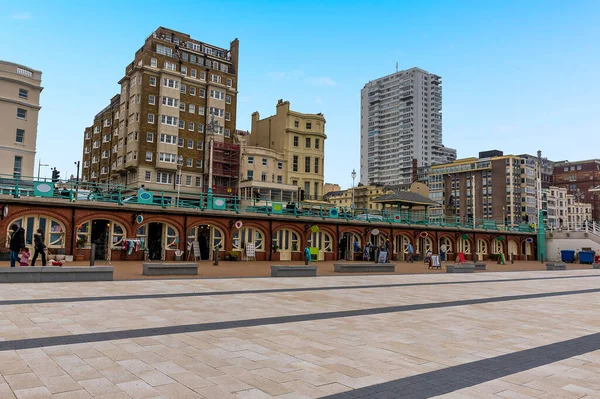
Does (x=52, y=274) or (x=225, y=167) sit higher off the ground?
(x=225, y=167)

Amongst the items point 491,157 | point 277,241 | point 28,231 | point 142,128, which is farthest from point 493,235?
point 491,157

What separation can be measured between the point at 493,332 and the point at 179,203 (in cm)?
2407

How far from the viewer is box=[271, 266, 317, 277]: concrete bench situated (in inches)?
818

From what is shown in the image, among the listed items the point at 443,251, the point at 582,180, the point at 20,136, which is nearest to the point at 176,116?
the point at 20,136

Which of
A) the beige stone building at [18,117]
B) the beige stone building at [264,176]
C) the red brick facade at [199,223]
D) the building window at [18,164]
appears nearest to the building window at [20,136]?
the beige stone building at [18,117]

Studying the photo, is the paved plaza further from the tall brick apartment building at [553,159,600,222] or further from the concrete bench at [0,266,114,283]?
the tall brick apartment building at [553,159,600,222]

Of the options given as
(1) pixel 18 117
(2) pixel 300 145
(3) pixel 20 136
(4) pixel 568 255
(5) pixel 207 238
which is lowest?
(4) pixel 568 255

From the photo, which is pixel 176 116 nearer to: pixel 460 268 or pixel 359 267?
pixel 359 267

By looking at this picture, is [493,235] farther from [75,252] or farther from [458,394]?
[458,394]

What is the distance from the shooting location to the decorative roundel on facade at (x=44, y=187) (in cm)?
2405

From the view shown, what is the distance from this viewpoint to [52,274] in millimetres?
15055

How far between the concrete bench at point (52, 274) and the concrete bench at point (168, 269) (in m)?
2.62

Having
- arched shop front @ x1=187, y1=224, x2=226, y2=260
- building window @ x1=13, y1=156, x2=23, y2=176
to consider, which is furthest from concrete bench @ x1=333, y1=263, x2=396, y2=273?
building window @ x1=13, y1=156, x2=23, y2=176

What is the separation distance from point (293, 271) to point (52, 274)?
10222mm
